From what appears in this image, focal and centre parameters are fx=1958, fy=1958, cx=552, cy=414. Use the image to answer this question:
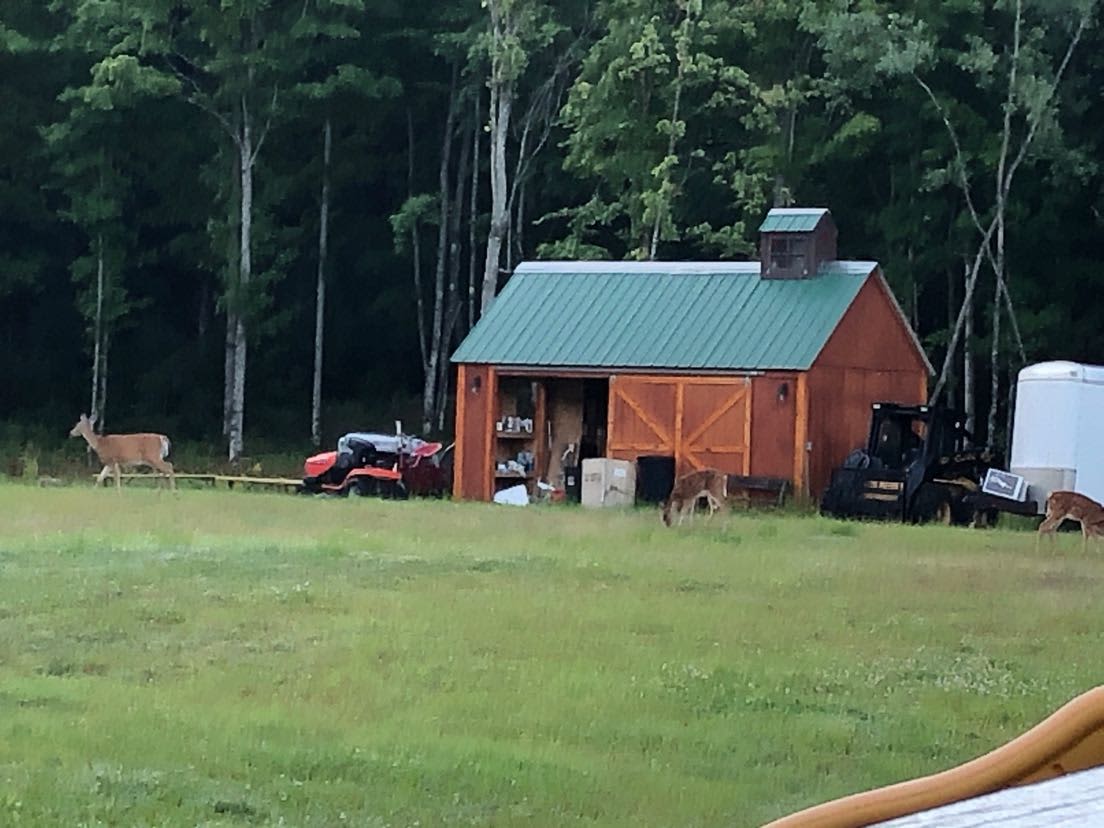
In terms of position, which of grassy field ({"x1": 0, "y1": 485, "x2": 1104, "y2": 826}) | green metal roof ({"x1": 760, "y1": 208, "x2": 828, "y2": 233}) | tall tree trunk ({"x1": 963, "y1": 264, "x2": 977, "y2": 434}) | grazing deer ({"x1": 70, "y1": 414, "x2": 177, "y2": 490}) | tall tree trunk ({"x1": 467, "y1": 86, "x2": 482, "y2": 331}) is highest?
tall tree trunk ({"x1": 467, "y1": 86, "x2": 482, "y2": 331})

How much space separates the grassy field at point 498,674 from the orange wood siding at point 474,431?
9.67m

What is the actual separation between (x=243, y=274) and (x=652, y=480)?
520 inches

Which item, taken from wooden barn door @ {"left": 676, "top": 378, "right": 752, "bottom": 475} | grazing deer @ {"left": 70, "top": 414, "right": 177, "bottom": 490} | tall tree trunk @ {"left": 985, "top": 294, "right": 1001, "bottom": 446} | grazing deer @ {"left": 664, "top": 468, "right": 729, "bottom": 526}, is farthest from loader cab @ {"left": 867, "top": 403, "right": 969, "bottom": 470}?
grazing deer @ {"left": 70, "top": 414, "right": 177, "bottom": 490}

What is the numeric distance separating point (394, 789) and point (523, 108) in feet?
107

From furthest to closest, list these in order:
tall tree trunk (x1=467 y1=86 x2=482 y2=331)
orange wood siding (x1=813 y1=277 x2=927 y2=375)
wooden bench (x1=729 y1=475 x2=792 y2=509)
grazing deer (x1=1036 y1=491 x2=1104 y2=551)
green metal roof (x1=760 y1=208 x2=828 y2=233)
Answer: tall tree trunk (x1=467 y1=86 x2=482 y2=331), green metal roof (x1=760 y1=208 x2=828 y2=233), orange wood siding (x1=813 y1=277 x2=927 y2=375), wooden bench (x1=729 y1=475 x2=792 y2=509), grazing deer (x1=1036 y1=491 x2=1104 y2=551)

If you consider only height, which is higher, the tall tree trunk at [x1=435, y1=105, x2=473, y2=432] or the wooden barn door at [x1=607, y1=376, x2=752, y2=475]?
the tall tree trunk at [x1=435, y1=105, x2=473, y2=432]

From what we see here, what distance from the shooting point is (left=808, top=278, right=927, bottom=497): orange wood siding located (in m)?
26.4

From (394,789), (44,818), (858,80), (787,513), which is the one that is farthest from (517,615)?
(858,80)

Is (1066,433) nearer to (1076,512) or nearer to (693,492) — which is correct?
(1076,512)

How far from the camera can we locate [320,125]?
4106cm

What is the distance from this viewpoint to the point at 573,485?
89.7 ft

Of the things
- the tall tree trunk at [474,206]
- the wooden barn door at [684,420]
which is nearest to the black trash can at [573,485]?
the wooden barn door at [684,420]

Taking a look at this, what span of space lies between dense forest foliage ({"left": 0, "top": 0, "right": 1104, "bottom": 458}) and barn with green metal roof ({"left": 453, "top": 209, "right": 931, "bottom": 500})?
5.42 metres

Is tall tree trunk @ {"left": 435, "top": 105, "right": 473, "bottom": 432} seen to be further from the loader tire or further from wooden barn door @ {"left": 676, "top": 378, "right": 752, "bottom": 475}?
the loader tire
